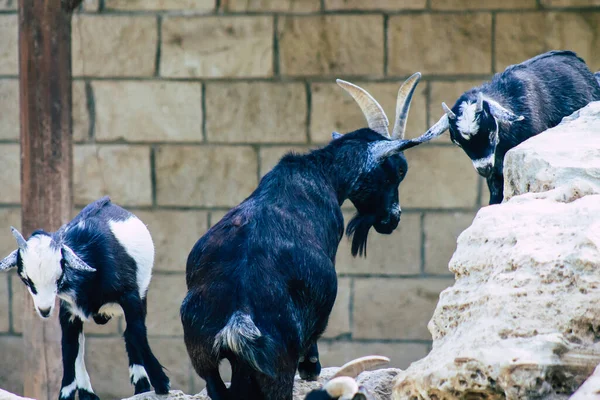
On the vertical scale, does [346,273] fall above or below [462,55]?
below

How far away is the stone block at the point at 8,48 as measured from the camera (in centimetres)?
674

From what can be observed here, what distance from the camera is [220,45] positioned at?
666 centimetres

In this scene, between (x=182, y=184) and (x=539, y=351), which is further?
(x=182, y=184)

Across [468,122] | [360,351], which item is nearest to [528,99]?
[468,122]

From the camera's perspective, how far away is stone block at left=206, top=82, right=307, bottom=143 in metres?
6.68

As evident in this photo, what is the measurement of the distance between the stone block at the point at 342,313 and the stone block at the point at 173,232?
3.52 feet

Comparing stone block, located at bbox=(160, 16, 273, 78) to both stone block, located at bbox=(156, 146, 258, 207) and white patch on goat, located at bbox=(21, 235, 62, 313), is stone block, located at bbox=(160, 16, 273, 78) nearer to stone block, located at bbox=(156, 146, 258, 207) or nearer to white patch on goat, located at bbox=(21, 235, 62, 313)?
stone block, located at bbox=(156, 146, 258, 207)

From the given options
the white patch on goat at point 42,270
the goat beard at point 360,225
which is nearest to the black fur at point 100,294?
the white patch on goat at point 42,270

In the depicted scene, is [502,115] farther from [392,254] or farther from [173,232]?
[173,232]

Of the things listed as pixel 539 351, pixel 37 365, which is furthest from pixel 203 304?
pixel 37 365

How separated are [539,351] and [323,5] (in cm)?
450

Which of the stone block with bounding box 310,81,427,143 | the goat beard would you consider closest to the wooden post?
the goat beard

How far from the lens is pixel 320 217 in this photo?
3.83 meters

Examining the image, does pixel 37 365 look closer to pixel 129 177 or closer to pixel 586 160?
pixel 129 177
